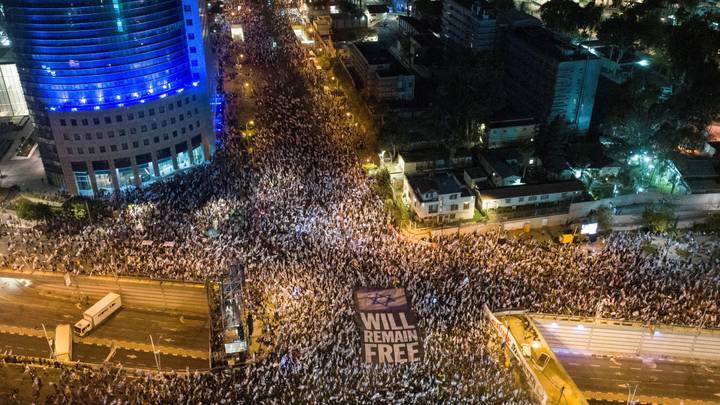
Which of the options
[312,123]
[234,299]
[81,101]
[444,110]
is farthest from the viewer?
[312,123]

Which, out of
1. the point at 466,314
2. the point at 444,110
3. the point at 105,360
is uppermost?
the point at 444,110

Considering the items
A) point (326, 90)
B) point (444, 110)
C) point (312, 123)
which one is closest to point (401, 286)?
point (444, 110)

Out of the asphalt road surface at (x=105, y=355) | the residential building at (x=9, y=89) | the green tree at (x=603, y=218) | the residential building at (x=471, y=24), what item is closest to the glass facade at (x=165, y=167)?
the asphalt road surface at (x=105, y=355)

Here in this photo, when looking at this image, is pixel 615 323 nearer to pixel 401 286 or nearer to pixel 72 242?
pixel 401 286

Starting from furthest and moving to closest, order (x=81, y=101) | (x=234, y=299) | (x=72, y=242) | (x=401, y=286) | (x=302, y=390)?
(x=81, y=101)
(x=72, y=242)
(x=401, y=286)
(x=234, y=299)
(x=302, y=390)

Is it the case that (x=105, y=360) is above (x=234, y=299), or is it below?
below

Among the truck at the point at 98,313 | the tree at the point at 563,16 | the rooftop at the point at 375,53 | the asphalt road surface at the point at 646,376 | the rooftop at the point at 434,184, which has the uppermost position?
the tree at the point at 563,16

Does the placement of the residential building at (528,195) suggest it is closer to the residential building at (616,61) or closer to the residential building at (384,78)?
the residential building at (384,78)

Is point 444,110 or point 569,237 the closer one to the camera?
point 569,237
